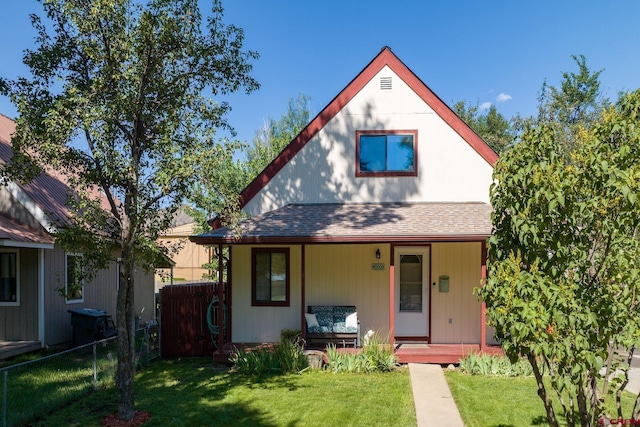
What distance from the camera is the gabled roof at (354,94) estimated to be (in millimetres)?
11641

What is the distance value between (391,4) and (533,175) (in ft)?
55.1

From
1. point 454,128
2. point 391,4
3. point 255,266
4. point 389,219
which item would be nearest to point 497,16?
point 391,4

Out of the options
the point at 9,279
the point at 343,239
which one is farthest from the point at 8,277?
the point at 343,239

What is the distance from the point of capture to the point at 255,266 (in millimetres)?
11281

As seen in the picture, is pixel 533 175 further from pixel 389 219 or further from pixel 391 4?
pixel 391 4

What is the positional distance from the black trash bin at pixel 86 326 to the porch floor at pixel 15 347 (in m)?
0.91

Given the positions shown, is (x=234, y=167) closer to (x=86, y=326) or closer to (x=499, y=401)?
Result: (x=86, y=326)

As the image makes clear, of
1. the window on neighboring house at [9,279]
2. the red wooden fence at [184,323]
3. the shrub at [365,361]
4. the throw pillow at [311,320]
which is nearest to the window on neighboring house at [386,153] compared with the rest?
the throw pillow at [311,320]

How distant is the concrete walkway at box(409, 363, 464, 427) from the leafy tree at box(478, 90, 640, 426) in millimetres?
2574

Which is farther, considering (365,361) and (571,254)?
(365,361)

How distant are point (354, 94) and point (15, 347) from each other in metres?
10.4

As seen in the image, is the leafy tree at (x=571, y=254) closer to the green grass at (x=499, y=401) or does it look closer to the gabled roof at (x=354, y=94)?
the green grass at (x=499, y=401)

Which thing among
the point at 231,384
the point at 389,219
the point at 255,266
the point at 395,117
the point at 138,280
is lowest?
the point at 231,384

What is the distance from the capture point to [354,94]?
1193cm
